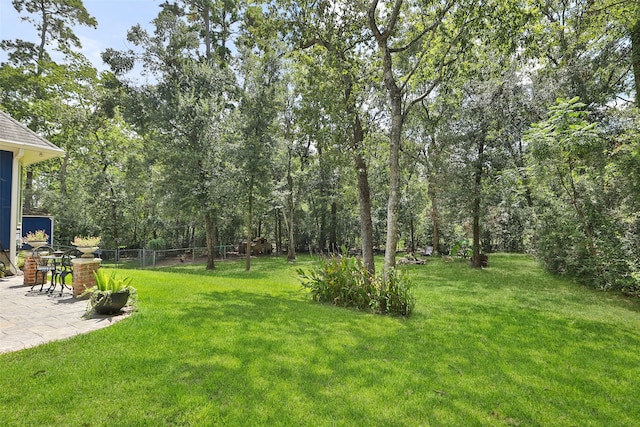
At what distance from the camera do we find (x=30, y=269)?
265 inches

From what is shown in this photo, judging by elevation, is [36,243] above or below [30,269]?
above

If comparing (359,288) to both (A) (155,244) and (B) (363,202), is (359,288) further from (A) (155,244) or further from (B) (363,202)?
(A) (155,244)

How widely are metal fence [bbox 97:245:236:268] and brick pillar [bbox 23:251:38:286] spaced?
30.0ft

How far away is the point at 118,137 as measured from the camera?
2183cm

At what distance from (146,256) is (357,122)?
13593mm

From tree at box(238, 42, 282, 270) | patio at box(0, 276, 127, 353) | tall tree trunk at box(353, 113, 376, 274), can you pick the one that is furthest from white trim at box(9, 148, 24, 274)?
tall tree trunk at box(353, 113, 376, 274)

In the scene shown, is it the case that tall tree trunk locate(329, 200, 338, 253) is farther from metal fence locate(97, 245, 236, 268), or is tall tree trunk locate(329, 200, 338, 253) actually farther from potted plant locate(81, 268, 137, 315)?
potted plant locate(81, 268, 137, 315)

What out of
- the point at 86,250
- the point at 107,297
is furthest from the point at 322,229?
the point at 107,297

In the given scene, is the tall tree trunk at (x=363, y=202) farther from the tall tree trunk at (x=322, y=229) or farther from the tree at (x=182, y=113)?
the tall tree trunk at (x=322, y=229)

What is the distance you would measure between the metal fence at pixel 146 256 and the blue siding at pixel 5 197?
23.7 ft

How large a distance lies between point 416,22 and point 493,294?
7.84m

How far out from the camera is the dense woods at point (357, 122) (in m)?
7.79

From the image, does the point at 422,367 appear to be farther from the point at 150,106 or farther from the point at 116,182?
the point at 116,182

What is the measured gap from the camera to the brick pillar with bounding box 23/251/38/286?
6711 mm
